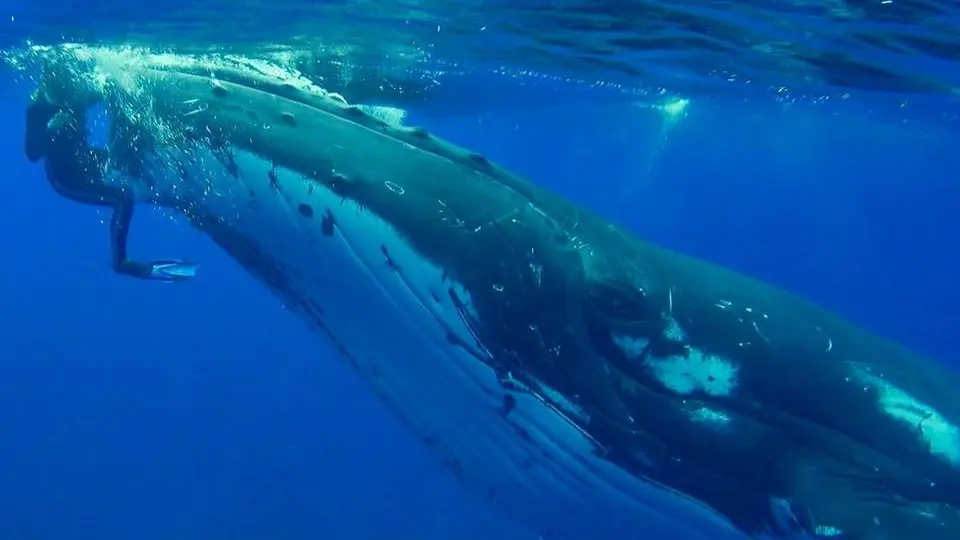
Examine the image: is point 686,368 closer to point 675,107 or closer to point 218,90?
point 218,90

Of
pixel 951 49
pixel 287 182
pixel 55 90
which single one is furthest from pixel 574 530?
pixel 951 49

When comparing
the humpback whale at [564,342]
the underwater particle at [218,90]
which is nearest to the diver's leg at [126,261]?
the humpback whale at [564,342]

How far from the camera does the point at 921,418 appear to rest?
4.69 meters

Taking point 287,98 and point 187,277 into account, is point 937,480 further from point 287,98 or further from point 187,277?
point 187,277

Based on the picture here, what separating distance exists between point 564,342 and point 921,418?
227cm

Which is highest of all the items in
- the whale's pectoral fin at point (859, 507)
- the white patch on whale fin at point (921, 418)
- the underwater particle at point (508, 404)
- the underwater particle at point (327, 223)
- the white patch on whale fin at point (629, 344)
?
the underwater particle at point (327, 223)

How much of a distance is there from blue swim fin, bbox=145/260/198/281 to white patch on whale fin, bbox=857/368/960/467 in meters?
4.81

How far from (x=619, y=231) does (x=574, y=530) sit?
86.2 inches

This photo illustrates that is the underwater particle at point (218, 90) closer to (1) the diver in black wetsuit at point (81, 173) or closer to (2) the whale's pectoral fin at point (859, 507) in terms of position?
(1) the diver in black wetsuit at point (81, 173)

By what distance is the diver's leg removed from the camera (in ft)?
18.7

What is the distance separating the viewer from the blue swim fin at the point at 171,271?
5.82 meters

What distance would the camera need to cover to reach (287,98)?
5.14 m

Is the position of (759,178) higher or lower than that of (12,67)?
lower

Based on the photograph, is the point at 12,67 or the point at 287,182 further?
the point at 12,67
